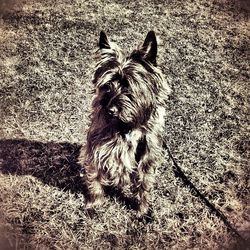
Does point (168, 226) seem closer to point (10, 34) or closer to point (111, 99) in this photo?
point (111, 99)

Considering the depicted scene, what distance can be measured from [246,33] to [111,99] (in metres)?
4.99

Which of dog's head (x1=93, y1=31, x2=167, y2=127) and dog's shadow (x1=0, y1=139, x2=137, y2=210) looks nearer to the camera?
dog's head (x1=93, y1=31, x2=167, y2=127)

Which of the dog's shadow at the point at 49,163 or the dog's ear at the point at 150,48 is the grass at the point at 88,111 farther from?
the dog's ear at the point at 150,48

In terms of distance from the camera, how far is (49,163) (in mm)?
4762

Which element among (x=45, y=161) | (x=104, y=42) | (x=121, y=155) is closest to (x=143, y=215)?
(x=121, y=155)

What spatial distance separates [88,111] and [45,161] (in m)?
1.11

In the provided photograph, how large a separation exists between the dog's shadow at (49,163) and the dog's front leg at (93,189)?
0.16 m

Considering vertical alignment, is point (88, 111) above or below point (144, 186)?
below

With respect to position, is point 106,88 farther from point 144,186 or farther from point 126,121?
point 144,186

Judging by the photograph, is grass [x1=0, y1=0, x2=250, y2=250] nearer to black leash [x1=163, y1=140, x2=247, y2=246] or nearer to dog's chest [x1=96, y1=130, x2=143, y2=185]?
black leash [x1=163, y1=140, x2=247, y2=246]

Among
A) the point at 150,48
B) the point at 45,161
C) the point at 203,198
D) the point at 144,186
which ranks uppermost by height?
the point at 150,48

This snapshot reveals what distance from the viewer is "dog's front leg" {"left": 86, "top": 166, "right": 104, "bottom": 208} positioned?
4.07 m

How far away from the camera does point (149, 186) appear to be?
409 centimetres

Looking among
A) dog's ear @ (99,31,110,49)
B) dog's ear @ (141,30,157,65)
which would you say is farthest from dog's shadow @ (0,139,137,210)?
dog's ear @ (141,30,157,65)
